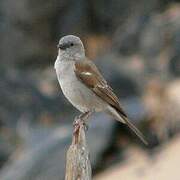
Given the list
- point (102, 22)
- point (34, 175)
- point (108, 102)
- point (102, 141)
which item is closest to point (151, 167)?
point (102, 141)

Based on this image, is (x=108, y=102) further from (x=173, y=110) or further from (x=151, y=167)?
(x=173, y=110)

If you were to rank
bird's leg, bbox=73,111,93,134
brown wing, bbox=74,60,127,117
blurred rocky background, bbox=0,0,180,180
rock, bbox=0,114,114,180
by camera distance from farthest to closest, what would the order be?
blurred rocky background, bbox=0,0,180,180, rock, bbox=0,114,114,180, brown wing, bbox=74,60,127,117, bird's leg, bbox=73,111,93,134

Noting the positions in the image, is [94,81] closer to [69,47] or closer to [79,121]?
[69,47]

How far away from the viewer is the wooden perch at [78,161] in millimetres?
5930

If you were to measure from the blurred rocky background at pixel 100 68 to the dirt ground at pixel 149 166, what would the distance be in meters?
0.16

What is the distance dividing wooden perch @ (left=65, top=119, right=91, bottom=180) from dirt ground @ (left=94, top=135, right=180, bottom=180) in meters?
7.43

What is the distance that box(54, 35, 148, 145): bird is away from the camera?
8.19 metres

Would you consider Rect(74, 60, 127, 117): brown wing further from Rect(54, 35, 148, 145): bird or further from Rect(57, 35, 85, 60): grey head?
Rect(57, 35, 85, 60): grey head

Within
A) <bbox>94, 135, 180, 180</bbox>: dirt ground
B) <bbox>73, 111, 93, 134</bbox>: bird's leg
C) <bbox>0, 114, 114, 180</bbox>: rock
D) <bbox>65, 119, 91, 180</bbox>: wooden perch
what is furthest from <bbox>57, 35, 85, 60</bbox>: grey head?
<bbox>94, 135, 180, 180</bbox>: dirt ground

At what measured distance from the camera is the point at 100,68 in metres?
18.0

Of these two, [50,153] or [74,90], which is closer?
[74,90]

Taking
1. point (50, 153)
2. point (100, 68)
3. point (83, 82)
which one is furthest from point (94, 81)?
point (100, 68)

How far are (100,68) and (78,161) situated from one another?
1193 cm

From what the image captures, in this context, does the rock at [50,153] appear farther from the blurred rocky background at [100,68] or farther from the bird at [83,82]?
the bird at [83,82]
